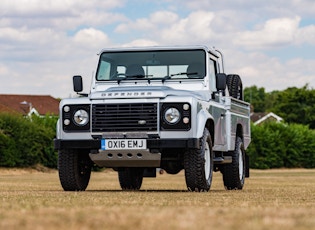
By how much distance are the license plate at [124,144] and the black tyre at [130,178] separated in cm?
419

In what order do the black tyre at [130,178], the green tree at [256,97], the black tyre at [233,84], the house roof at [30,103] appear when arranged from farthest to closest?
the green tree at [256,97], the house roof at [30,103], the black tyre at [130,178], the black tyre at [233,84]

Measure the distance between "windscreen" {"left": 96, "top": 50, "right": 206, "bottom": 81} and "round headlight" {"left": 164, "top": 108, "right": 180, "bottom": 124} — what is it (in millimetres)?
1907

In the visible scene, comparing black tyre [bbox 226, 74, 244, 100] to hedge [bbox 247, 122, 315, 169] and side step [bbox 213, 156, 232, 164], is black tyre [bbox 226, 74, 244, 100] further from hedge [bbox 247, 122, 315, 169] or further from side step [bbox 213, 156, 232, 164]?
hedge [bbox 247, 122, 315, 169]

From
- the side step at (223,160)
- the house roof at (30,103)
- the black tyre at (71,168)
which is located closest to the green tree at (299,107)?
the house roof at (30,103)

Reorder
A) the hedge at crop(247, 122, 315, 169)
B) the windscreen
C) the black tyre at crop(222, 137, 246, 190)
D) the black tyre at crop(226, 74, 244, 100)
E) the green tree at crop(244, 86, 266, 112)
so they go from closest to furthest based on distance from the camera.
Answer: the windscreen, the black tyre at crop(222, 137, 246, 190), the black tyre at crop(226, 74, 244, 100), the hedge at crop(247, 122, 315, 169), the green tree at crop(244, 86, 266, 112)

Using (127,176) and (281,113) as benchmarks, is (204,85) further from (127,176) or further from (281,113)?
(281,113)

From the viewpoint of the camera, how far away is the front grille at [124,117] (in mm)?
15688

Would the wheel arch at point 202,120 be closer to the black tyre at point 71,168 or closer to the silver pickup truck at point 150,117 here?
the silver pickup truck at point 150,117

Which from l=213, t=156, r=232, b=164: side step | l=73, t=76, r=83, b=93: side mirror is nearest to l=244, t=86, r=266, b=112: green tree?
l=213, t=156, r=232, b=164: side step

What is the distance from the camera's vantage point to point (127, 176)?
2009cm

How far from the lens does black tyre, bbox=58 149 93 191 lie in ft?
54.3

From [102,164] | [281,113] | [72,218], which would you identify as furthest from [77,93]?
[281,113]

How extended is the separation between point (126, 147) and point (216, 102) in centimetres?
281

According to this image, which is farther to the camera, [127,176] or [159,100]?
[127,176]
